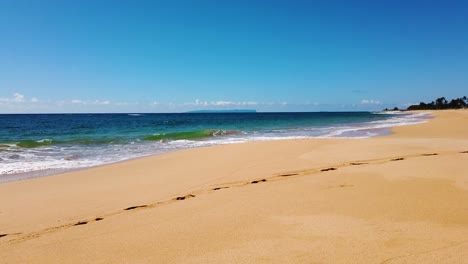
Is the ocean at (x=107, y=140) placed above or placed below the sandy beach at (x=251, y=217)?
below

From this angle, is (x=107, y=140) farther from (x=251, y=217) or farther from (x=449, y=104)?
(x=449, y=104)

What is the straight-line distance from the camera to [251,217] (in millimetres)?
4375

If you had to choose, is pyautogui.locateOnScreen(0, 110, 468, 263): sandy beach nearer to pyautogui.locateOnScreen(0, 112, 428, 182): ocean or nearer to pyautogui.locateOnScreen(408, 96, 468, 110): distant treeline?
pyautogui.locateOnScreen(0, 112, 428, 182): ocean

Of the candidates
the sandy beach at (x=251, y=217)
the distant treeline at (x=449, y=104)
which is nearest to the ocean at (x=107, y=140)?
the sandy beach at (x=251, y=217)

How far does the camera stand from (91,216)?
4977mm

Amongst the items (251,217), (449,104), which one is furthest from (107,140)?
(449,104)

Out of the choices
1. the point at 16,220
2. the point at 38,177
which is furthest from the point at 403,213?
the point at 38,177

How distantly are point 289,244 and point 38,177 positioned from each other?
344 inches

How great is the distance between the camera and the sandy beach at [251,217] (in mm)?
3295

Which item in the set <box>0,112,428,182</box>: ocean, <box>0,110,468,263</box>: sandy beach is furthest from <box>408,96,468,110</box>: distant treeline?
<box>0,110,468,263</box>: sandy beach

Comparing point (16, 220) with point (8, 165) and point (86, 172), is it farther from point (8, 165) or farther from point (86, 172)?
point (8, 165)

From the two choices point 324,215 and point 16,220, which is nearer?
point 324,215

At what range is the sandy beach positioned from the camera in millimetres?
3295

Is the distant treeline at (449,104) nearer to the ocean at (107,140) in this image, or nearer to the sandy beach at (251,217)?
the ocean at (107,140)
